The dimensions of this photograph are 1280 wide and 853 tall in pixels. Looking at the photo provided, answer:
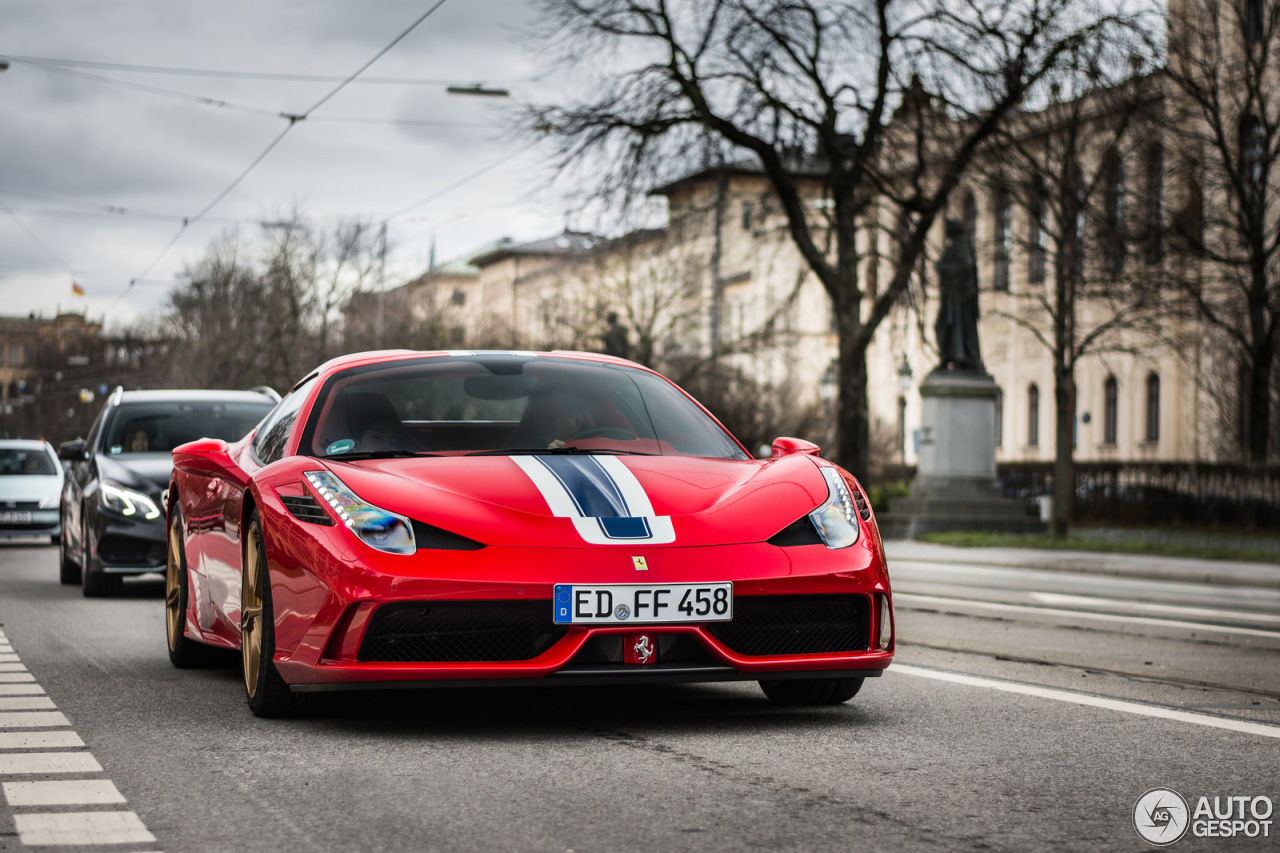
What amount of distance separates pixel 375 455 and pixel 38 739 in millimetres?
1537

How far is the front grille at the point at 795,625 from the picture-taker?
19.5 ft

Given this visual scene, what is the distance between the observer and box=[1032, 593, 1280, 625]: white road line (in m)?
13.6

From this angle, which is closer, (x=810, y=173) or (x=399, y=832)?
(x=399, y=832)

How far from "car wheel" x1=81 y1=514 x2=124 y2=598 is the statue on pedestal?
2336 cm

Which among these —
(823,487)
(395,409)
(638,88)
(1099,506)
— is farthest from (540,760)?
(1099,506)

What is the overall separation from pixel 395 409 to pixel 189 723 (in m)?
1.48

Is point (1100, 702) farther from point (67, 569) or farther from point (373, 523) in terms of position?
point (67, 569)

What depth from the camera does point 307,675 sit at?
5.96 meters

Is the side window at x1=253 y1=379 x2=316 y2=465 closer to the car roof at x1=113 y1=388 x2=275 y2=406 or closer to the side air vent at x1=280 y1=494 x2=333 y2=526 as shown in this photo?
the side air vent at x1=280 y1=494 x2=333 y2=526

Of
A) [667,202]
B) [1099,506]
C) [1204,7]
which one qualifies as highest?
[1204,7]

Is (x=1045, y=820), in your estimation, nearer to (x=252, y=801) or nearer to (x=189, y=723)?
(x=252, y=801)

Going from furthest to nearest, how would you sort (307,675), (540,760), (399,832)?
Result: 1. (307,675)
2. (540,760)
3. (399,832)

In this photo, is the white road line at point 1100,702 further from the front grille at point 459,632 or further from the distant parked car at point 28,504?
the distant parked car at point 28,504

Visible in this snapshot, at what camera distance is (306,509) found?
241 inches
